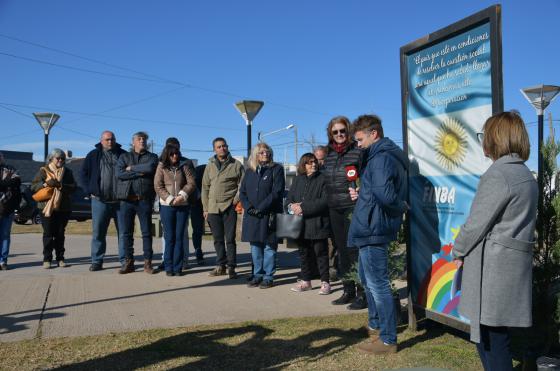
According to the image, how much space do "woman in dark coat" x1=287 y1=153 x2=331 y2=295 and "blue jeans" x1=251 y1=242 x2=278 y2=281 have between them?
1.28 feet

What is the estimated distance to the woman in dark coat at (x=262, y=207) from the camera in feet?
24.0

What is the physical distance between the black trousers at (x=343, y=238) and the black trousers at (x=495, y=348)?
9.35ft

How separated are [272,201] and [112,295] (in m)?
2.33

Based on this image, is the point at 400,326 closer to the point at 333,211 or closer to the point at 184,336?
the point at 333,211

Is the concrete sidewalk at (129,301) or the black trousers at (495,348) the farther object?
the concrete sidewalk at (129,301)

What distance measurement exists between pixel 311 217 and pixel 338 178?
3.48 ft

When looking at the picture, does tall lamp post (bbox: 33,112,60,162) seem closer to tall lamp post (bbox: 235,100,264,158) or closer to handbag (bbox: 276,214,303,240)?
tall lamp post (bbox: 235,100,264,158)

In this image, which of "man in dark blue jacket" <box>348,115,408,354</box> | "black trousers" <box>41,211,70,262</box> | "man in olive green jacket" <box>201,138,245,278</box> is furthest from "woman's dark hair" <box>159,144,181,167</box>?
"man in dark blue jacket" <box>348,115,408,354</box>

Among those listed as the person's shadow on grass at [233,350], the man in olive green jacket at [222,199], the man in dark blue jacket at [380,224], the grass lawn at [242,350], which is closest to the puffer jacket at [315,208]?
the man in olive green jacket at [222,199]

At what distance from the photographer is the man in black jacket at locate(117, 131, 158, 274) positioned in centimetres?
827

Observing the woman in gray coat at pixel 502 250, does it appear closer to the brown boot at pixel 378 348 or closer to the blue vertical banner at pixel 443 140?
the blue vertical banner at pixel 443 140

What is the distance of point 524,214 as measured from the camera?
3127 millimetres

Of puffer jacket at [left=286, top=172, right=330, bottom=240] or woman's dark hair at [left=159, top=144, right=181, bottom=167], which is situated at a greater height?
woman's dark hair at [left=159, top=144, right=181, bottom=167]

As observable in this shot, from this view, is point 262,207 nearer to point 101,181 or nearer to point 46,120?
point 101,181
